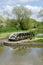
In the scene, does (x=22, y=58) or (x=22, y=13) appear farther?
(x=22, y=13)

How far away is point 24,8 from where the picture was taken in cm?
4456

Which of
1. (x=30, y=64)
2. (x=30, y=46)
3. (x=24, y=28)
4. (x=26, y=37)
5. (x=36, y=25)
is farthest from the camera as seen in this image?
(x=36, y=25)

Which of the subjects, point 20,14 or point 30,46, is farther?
point 20,14

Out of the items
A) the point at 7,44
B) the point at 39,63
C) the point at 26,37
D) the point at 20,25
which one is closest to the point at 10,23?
the point at 20,25

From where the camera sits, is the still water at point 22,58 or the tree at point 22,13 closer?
the still water at point 22,58

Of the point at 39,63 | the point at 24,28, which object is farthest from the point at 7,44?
the point at 24,28

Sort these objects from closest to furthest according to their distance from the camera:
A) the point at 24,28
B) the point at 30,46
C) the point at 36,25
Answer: the point at 30,46 → the point at 24,28 → the point at 36,25

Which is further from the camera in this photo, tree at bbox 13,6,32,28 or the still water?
tree at bbox 13,6,32,28

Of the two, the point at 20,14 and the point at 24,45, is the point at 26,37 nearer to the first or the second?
the point at 24,45

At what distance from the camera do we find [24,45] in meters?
18.1

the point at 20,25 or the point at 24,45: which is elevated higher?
the point at 24,45

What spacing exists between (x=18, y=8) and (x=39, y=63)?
32868mm

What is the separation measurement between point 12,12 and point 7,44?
24585 millimetres

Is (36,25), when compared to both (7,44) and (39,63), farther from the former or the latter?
(39,63)
